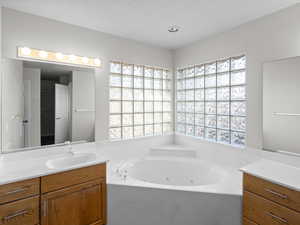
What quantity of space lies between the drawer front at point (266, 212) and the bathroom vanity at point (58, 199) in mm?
1468

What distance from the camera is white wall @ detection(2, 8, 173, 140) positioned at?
6.32 ft

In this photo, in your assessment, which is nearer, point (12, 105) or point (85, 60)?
point (12, 105)

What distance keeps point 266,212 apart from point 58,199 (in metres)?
1.87

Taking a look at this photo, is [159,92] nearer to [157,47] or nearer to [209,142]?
[157,47]

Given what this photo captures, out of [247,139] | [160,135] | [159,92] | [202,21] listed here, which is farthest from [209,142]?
[202,21]

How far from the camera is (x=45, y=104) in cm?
212

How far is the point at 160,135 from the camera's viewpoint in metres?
3.16

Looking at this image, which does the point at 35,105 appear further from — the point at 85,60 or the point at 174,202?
the point at 174,202

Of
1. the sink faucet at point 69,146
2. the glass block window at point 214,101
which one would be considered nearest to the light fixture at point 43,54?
the sink faucet at point 69,146

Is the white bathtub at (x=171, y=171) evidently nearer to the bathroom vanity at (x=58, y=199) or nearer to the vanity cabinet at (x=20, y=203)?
the bathroom vanity at (x=58, y=199)

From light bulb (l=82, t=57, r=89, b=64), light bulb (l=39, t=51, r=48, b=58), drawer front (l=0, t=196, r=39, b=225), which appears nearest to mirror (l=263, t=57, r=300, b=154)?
light bulb (l=82, t=57, r=89, b=64)

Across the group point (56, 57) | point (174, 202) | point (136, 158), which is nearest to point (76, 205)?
point (174, 202)

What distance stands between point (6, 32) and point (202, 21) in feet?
7.36

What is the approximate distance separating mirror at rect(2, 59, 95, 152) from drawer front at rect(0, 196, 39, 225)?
0.71 metres
